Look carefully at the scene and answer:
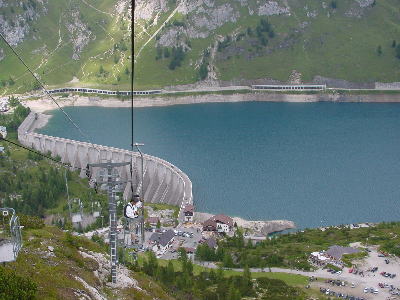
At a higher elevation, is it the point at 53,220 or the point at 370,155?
the point at 370,155

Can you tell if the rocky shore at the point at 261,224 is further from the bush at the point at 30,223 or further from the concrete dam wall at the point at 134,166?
the bush at the point at 30,223

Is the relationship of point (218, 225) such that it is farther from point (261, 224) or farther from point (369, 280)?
point (369, 280)

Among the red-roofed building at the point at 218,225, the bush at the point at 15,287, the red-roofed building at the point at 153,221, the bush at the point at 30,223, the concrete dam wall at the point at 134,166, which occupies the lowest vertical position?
the red-roofed building at the point at 153,221

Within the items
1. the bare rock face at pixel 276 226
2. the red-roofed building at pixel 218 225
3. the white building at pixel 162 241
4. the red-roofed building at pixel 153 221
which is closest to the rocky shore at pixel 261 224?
the bare rock face at pixel 276 226

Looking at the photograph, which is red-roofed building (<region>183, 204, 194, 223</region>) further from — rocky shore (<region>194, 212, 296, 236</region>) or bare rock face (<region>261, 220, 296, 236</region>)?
bare rock face (<region>261, 220, 296, 236</region>)

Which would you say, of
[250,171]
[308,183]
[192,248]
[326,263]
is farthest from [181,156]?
[326,263]

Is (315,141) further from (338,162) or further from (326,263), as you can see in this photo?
(326,263)
